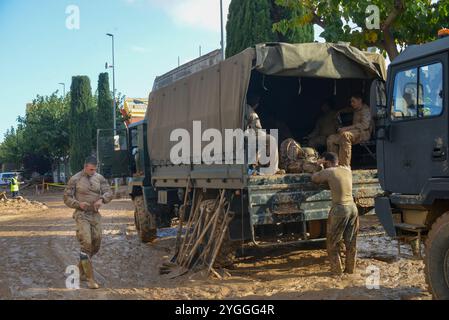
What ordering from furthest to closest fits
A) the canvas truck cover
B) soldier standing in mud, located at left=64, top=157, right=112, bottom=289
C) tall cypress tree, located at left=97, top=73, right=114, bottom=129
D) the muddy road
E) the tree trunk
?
tall cypress tree, located at left=97, top=73, right=114, bottom=129, the tree trunk, the canvas truck cover, soldier standing in mud, located at left=64, top=157, right=112, bottom=289, the muddy road

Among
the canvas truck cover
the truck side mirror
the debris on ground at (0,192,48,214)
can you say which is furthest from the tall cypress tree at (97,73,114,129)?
the truck side mirror

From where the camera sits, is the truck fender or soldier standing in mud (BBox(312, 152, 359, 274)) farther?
soldier standing in mud (BBox(312, 152, 359, 274))

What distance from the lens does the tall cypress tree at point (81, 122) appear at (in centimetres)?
3888

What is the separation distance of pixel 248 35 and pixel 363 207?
11486 millimetres

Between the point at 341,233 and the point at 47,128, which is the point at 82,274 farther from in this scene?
the point at 47,128

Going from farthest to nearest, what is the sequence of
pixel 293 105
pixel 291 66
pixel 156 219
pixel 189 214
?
pixel 156 219, pixel 293 105, pixel 189 214, pixel 291 66

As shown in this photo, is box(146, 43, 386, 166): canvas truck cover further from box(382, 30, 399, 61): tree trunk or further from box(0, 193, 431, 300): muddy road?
box(382, 30, 399, 61): tree trunk

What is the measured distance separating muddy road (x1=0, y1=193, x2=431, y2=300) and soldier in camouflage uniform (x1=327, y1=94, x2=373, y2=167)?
1645 millimetres

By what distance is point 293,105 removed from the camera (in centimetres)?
921

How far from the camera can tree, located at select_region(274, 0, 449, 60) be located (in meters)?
10.5

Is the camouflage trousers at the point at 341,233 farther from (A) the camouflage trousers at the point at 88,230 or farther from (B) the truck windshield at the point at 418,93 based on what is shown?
(A) the camouflage trousers at the point at 88,230

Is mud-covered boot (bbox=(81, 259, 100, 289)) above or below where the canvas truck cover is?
below
